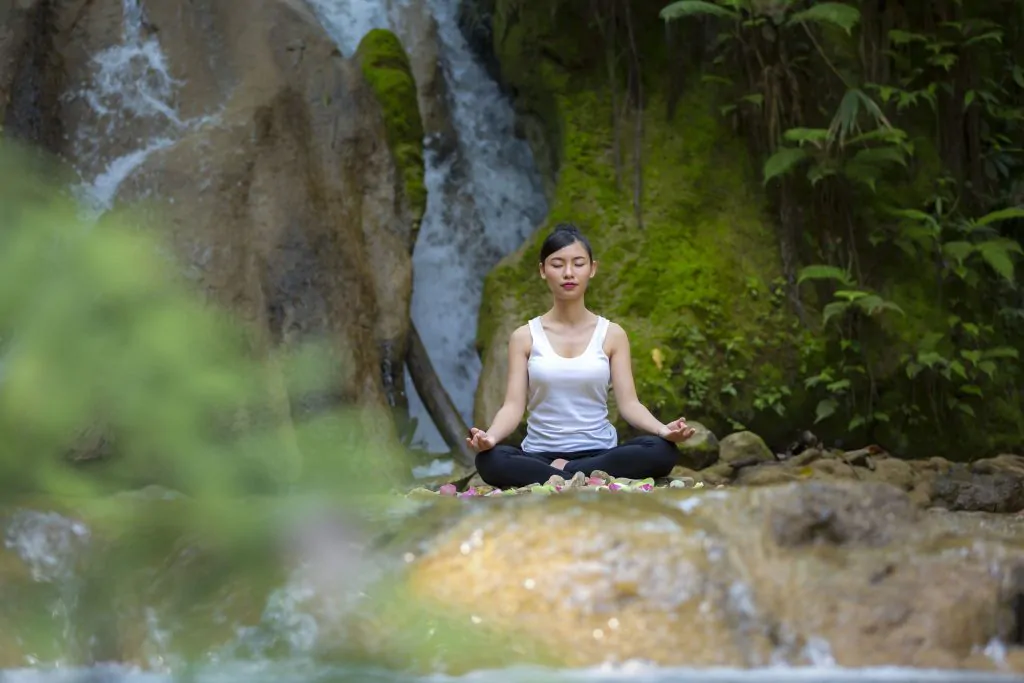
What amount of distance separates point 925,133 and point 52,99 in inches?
254

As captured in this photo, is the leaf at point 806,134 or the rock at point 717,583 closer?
the rock at point 717,583

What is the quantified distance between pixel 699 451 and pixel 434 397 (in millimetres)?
1978

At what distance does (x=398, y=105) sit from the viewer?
800cm

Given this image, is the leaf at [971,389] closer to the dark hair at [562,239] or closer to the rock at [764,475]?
the rock at [764,475]

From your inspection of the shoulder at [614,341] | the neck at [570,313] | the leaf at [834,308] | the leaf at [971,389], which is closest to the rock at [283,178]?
the neck at [570,313]

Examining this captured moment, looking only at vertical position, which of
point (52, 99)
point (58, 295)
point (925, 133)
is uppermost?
point (52, 99)

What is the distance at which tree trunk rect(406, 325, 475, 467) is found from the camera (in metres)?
7.65

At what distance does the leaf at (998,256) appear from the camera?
7535 millimetres

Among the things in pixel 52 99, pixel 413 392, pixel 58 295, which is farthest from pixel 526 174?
pixel 58 295

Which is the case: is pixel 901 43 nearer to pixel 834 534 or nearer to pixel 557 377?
pixel 557 377

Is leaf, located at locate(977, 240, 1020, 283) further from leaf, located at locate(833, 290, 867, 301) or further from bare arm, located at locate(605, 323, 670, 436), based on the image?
bare arm, located at locate(605, 323, 670, 436)

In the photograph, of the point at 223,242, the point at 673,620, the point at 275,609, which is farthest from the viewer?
the point at 223,242

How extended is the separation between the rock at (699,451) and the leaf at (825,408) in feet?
3.49

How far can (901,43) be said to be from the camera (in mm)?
8312
